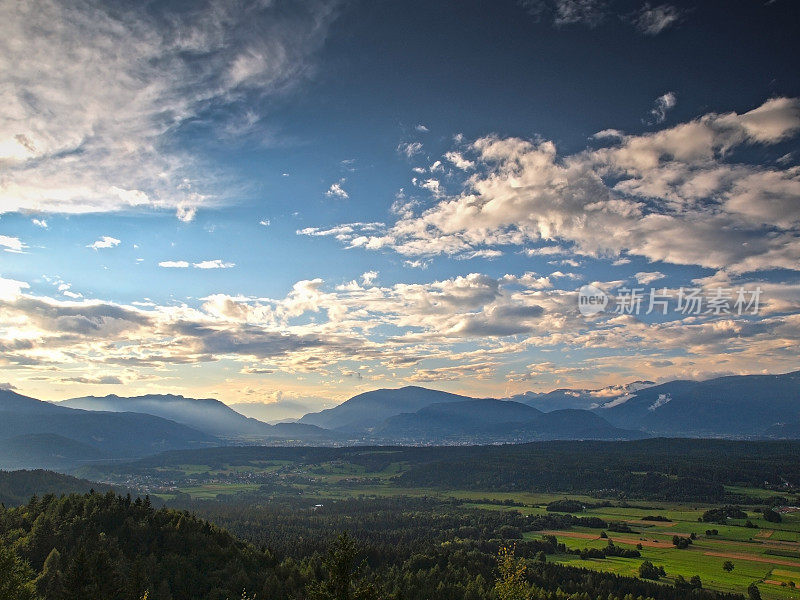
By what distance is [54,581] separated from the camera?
83.9 meters

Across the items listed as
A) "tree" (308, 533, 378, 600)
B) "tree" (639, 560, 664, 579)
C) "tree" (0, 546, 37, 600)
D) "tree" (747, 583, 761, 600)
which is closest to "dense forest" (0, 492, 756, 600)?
"tree" (639, 560, 664, 579)

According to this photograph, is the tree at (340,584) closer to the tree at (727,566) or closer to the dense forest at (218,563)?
the dense forest at (218,563)

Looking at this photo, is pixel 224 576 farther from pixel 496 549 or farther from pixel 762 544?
pixel 762 544

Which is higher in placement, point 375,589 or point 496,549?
point 375,589

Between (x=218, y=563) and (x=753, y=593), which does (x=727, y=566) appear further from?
(x=218, y=563)

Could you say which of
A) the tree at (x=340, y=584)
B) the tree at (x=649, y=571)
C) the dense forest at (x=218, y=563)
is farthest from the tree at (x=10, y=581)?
the tree at (x=649, y=571)

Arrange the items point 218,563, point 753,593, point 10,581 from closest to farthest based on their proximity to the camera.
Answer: point 10,581
point 753,593
point 218,563

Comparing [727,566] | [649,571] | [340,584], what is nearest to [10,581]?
[340,584]

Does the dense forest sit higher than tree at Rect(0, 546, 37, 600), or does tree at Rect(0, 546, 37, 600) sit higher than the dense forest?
tree at Rect(0, 546, 37, 600)

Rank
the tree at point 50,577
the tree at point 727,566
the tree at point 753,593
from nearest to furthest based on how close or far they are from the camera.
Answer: the tree at point 50,577, the tree at point 753,593, the tree at point 727,566

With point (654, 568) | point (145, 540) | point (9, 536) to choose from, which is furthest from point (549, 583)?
point (9, 536)

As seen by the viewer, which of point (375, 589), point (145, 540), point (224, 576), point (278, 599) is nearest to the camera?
point (375, 589)

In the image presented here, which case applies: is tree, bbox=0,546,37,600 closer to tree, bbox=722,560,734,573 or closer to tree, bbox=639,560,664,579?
tree, bbox=639,560,664,579

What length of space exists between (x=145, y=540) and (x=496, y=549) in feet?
363
